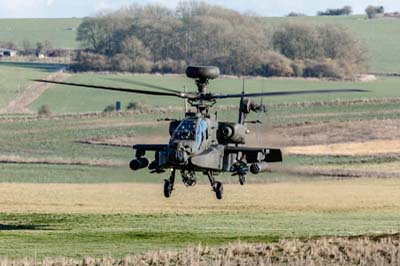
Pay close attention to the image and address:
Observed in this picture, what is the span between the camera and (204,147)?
3644 cm

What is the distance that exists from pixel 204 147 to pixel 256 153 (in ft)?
7.12

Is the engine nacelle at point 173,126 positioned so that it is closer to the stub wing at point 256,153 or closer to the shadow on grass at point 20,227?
the stub wing at point 256,153

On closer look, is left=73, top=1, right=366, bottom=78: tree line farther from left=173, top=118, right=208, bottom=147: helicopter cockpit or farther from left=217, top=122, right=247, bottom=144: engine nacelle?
left=173, top=118, right=208, bottom=147: helicopter cockpit

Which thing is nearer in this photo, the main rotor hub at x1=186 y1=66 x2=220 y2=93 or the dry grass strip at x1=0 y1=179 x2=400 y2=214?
the main rotor hub at x1=186 y1=66 x2=220 y2=93

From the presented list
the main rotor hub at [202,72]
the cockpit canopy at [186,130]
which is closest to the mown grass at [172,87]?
the cockpit canopy at [186,130]

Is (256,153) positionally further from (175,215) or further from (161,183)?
(161,183)

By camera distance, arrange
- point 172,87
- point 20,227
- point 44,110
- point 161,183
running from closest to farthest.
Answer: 1. point 20,227
2. point 161,183
3. point 44,110
4. point 172,87

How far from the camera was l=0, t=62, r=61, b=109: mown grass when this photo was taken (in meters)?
109

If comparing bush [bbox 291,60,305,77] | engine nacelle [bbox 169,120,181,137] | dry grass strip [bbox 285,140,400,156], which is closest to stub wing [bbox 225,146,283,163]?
engine nacelle [bbox 169,120,181,137]

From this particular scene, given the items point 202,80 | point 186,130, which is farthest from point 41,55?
point 202,80

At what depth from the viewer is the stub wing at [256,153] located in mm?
37625

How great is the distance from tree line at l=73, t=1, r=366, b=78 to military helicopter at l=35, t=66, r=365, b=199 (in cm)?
5971

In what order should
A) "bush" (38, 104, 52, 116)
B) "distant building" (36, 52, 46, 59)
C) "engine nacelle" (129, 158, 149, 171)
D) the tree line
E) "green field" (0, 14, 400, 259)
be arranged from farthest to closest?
1. "distant building" (36, 52, 46, 59)
2. the tree line
3. "bush" (38, 104, 52, 116)
4. "green field" (0, 14, 400, 259)
5. "engine nacelle" (129, 158, 149, 171)

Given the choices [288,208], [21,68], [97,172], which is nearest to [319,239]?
[288,208]
